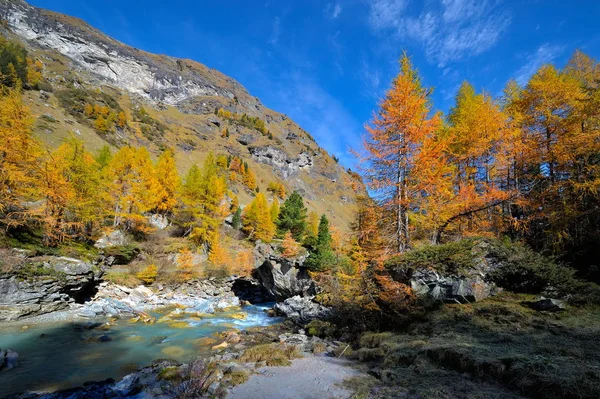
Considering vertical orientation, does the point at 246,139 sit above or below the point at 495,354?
above

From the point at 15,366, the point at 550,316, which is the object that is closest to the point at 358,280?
the point at 550,316

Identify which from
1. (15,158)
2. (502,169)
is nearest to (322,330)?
(502,169)

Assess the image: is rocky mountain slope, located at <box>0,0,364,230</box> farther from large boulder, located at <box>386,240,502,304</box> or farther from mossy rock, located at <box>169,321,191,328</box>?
large boulder, located at <box>386,240,502,304</box>

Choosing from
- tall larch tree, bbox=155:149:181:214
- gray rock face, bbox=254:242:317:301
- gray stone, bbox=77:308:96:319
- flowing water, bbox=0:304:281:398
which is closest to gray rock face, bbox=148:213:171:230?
tall larch tree, bbox=155:149:181:214

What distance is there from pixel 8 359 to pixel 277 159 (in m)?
135

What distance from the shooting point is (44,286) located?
52.5ft

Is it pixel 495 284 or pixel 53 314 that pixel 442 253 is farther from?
pixel 53 314

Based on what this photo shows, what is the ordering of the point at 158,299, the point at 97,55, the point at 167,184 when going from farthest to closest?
the point at 97,55 < the point at 167,184 < the point at 158,299

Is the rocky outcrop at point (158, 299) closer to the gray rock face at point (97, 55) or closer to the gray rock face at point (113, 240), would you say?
the gray rock face at point (113, 240)

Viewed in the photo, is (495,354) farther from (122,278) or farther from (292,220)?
(292,220)

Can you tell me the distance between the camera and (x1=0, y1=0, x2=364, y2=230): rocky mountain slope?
8756 centimetres

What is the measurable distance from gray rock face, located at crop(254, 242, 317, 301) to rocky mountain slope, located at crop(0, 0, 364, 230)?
202 feet

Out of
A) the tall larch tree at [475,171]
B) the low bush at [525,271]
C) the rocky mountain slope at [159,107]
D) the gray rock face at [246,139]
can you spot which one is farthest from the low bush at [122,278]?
the gray rock face at [246,139]

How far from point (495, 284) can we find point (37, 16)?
216 meters
